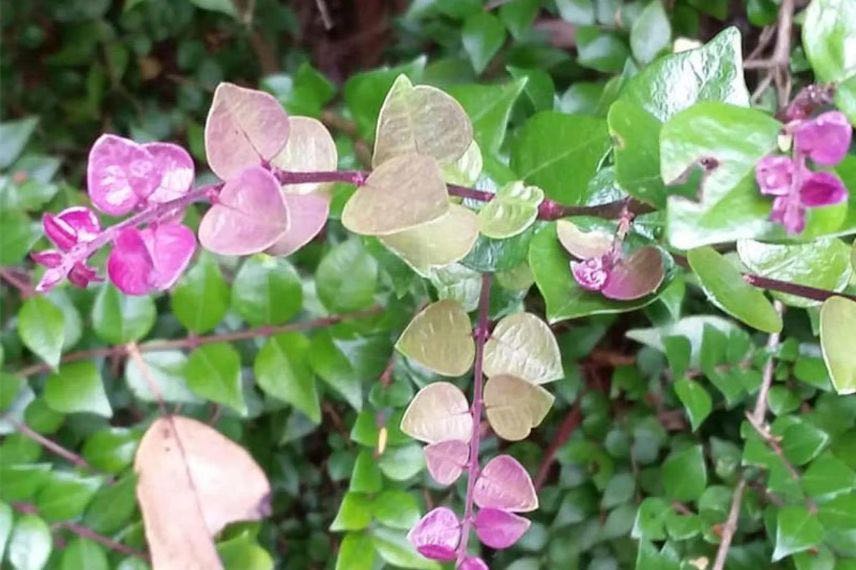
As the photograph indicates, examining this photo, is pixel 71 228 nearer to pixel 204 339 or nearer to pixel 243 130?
pixel 243 130

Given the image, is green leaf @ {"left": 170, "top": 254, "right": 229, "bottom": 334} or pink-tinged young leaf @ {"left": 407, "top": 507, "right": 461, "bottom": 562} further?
green leaf @ {"left": 170, "top": 254, "right": 229, "bottom": 334}

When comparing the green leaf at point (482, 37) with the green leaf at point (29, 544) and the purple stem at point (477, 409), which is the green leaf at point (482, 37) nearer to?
the purple stem at point (477, 409)

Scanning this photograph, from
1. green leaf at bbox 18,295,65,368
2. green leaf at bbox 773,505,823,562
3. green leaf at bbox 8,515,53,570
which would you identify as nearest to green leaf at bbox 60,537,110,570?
green leaf at bbox 8,515,53,570

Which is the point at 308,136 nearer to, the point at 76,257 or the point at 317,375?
the point at 76,257

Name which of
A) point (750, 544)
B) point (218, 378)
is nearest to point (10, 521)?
point (218, 378)

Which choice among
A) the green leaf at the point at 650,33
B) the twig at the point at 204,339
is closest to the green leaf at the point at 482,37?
the green leaf at the point at 650,33

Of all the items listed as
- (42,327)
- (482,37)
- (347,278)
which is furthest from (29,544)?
(482,37)

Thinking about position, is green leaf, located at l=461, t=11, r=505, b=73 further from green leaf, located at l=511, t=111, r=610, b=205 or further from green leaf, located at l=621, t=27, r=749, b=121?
green leaf, located at l=621, t=27, r=749, b=121
